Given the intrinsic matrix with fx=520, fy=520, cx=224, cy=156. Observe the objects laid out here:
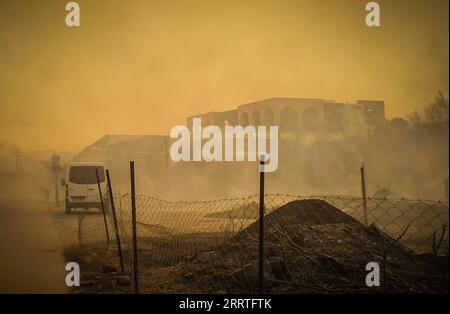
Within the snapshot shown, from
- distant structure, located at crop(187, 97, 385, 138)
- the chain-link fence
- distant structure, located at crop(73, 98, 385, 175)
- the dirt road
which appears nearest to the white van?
the dirt road

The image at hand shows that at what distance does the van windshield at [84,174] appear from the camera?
748 inches

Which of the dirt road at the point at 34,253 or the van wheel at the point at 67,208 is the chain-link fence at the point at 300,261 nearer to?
the dirt road at the point at 34,253

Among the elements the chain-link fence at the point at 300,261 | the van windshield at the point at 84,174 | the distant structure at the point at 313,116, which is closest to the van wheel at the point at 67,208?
the van windshield at the point at 84,174

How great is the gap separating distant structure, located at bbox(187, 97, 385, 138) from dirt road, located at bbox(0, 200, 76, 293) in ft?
79.0

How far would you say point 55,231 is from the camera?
15133mm

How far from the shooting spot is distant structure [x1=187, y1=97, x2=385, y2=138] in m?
41.2

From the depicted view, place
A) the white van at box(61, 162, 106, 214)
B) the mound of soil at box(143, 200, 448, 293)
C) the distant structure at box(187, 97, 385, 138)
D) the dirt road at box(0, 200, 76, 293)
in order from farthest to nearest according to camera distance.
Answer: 1. the distant structure at box(187, 97, 385, 138)
2. the white van at box(61, 162, 106, 214)
3. the dirt road at box(0, 200, 76, 293)
4. the mound of soil at box(143, 200, 448, 293)

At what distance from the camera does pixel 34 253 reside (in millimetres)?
11617

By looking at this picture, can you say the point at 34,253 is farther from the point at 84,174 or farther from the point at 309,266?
the point at 84,174

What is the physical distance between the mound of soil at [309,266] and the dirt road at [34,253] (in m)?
1.73

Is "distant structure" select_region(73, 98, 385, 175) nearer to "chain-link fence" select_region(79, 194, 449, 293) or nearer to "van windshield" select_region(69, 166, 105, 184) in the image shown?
"van windshield" select_region(69, 166, 105, 184)

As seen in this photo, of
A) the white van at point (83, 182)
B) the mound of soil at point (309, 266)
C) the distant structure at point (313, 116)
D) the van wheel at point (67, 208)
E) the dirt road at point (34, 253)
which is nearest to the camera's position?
the mound of soil at point (309, 266)

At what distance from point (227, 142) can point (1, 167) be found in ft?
69.4
